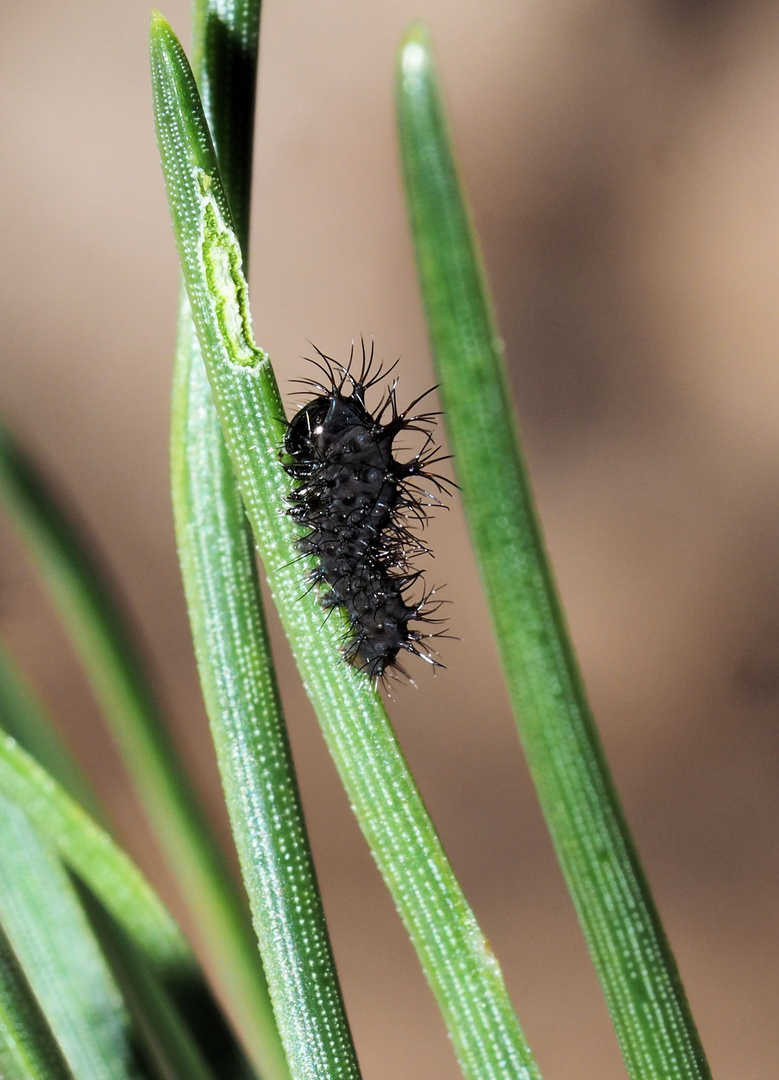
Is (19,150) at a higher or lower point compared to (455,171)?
higher

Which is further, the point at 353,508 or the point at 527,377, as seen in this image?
the point at 527,377

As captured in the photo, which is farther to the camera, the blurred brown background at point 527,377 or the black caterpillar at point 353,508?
the blurred brown background at point 527,377

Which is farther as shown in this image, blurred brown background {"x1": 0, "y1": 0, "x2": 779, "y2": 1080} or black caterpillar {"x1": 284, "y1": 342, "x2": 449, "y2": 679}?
blurred brown background {"x1": 0, "y1": 0, "x2": 779, "y2": 1080}

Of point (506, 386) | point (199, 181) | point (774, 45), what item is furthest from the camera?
point (774, 45)

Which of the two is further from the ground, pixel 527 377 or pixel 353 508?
pixel 527 377

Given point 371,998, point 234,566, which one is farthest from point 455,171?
point 371,998

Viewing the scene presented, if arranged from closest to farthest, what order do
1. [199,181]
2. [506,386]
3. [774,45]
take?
[199,181] < [506,386] < [774,45]

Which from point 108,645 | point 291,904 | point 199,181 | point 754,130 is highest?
point 754,130

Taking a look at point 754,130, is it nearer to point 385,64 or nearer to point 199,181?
point 385,64
